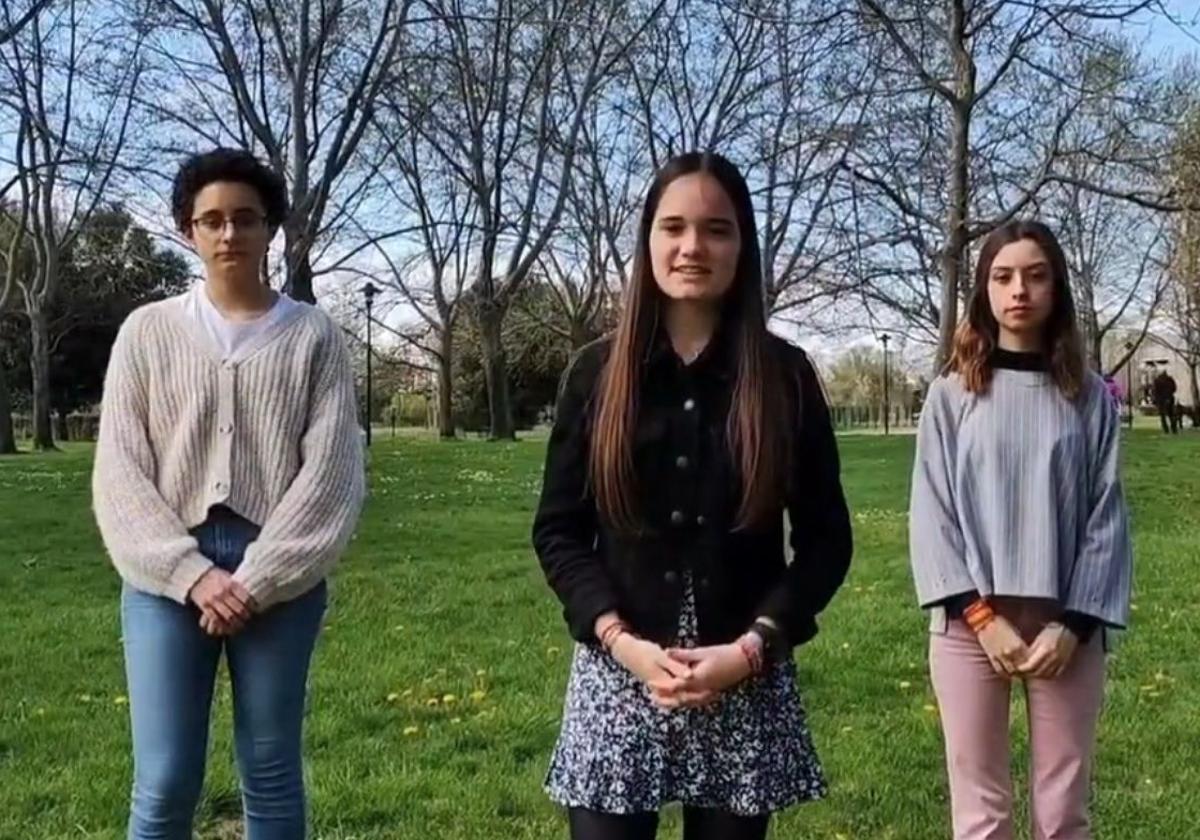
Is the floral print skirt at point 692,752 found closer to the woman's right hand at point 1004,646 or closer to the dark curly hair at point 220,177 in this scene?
the woman's right hand at point 1004,646

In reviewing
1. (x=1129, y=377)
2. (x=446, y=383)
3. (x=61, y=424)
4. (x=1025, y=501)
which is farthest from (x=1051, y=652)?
(x=1129, y=377)

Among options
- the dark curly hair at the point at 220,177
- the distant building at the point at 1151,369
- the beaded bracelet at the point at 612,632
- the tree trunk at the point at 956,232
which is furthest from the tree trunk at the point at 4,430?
the distant building at the point at 1151,369

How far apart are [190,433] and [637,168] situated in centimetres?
2922

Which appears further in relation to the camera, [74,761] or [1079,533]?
[74,761]

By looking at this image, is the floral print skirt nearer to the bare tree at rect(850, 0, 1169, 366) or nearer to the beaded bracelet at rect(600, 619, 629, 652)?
the beaded bracelet at rect(600, 619, 629, 652)

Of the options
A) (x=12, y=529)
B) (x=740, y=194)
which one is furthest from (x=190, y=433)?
(x=12, y=529)

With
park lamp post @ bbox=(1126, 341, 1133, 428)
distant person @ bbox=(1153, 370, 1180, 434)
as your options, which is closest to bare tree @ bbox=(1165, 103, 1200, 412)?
park lamp post @ bbox=(1126, 341, 1133, 428)

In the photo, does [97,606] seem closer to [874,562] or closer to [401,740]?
[401,740]

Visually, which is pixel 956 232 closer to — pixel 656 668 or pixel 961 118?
pixel 961 118

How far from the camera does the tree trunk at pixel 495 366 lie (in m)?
31.9

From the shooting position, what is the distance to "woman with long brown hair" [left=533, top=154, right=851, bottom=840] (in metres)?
2.40

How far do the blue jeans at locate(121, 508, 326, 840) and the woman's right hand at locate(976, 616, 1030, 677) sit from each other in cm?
150

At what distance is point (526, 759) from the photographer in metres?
4.77

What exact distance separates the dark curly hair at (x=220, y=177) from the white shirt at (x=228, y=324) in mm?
178
